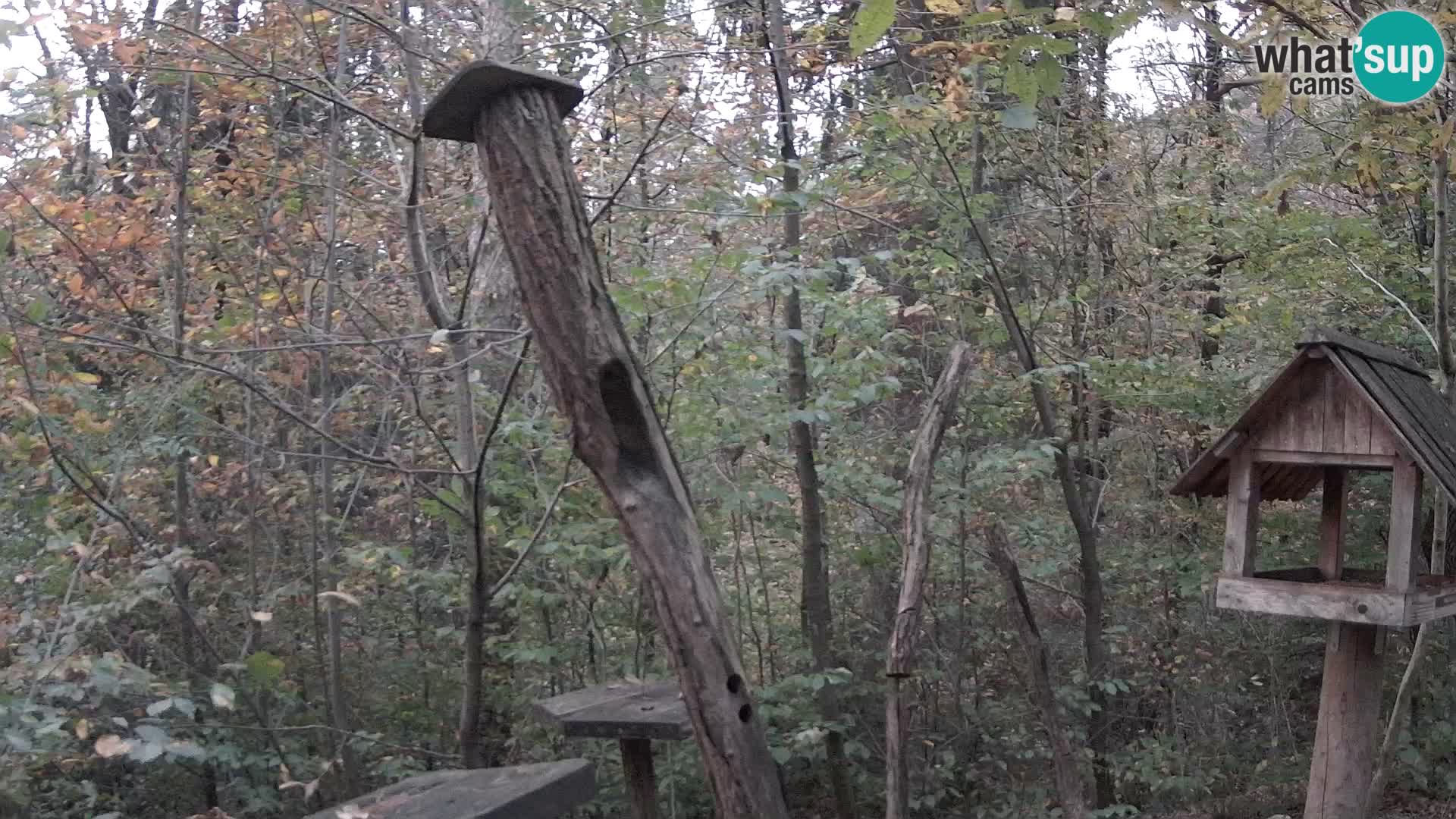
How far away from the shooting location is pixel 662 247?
6352 millimetres

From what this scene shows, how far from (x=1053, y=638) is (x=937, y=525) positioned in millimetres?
1949

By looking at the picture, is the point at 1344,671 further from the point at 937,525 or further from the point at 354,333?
the point at 354,333

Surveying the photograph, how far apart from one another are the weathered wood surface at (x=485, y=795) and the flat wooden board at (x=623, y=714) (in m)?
0.51

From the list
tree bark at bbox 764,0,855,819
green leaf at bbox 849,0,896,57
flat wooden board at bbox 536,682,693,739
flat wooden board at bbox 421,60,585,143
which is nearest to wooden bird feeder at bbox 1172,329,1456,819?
flat wooden board at bbox 536,682,693,739

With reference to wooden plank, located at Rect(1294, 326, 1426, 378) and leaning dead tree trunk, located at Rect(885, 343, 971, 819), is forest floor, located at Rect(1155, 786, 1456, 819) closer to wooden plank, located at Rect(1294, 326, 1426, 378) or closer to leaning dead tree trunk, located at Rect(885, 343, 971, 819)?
leaning dead tree trunk, located at Rect(885, 343, 971, 819)

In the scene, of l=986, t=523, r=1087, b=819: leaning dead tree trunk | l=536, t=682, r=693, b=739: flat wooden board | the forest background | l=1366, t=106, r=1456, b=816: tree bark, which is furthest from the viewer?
the forest background

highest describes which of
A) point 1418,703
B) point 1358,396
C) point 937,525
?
point 1358,396

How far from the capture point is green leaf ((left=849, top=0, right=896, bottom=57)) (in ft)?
7.66

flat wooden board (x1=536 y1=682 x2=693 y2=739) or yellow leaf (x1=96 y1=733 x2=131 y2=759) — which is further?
flat wooden board (x1=536 y1=682 x2=693 y2=739)

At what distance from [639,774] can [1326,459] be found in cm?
263

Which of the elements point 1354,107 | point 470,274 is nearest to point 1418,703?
point 1354,107

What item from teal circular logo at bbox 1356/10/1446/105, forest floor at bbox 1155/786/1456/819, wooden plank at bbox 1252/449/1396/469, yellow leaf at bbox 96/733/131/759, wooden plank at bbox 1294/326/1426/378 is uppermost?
teal circular logo at bbox 1356/10/1446/105

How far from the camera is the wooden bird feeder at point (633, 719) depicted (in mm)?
3682

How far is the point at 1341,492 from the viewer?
414 cm
